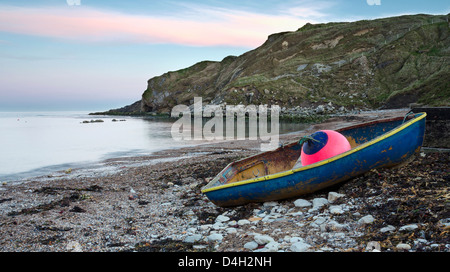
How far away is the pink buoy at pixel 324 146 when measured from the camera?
7.92 m

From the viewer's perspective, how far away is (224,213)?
7.74 m

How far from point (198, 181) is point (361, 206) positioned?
236 inches

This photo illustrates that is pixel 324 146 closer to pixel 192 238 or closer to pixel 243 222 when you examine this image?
pixel 243 222

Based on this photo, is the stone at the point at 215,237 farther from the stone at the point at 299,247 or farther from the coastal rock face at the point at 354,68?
the coastal rock face at the point at 354,68

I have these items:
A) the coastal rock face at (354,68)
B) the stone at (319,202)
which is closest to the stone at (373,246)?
the stone at (319,202)

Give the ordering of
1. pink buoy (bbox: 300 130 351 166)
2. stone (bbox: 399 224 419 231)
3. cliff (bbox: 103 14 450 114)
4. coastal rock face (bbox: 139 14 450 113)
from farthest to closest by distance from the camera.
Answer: coastal rock face (bbox: 139 14 450 113) < cliff (bbox: 103 14 450 114) < pink buoy (bbox: 300 130 351 166) < stone (bbox: 399 224 419 231)

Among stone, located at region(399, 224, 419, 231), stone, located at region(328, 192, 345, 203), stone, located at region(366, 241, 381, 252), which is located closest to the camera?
stone, located at region(366, 241, 381, 252)

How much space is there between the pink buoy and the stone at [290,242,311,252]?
3.18 metres

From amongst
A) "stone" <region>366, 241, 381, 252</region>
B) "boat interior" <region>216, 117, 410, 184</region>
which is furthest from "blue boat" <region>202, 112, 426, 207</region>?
"stone" <region>366, 241, 381, 252</region>

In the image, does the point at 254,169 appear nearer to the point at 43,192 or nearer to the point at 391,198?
the point at 391,198

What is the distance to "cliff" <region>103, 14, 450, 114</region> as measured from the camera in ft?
161

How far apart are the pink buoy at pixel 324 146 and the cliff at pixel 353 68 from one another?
25.7 metres

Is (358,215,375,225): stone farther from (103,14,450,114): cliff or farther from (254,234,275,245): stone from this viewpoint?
(103,14,450,114): cliff
